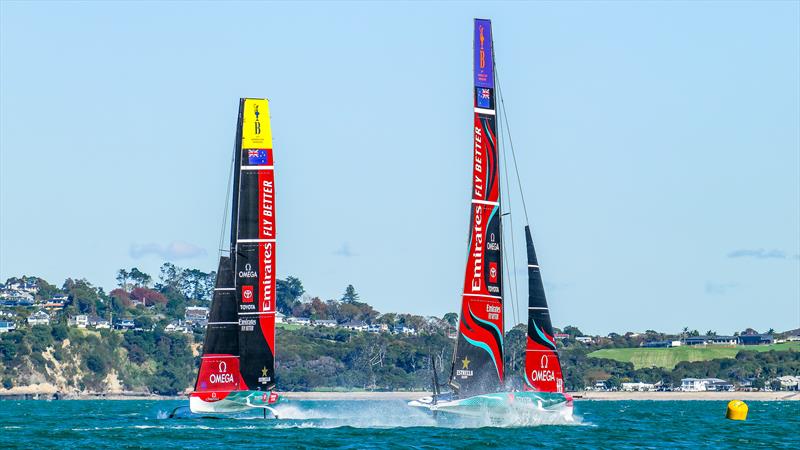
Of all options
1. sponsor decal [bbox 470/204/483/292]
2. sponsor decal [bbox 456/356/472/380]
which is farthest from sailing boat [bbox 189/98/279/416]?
sponsor decal [bbox 470/204/483/292]

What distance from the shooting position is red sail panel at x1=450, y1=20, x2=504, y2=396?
53.6 m

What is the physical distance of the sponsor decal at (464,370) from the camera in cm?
5375

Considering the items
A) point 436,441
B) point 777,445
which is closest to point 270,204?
point 436,441

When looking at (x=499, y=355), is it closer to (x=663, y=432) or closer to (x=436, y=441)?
(x=436, y=441)

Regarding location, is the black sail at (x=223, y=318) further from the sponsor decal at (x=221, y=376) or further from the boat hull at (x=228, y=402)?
the boat hull at (x=228, y=402)

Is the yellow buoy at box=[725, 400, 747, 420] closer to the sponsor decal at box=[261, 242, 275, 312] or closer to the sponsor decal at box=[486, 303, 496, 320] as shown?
the sponsor decal at box=[261, 242, 275, 312]

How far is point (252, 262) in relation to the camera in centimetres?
6262

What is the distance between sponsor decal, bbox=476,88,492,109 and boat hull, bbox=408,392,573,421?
9.79m

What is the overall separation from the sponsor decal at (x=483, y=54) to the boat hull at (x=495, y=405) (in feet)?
34.8

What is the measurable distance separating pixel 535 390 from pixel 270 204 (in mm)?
14192

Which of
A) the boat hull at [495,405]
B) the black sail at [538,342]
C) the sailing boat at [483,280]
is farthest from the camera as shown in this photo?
the black sail at [538,342]

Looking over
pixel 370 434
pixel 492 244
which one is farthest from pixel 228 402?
pixel 492 244

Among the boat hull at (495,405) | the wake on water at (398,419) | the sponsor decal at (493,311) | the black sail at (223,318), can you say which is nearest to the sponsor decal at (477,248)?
the sponsor decal at (493,311)

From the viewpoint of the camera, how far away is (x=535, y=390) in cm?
5491
